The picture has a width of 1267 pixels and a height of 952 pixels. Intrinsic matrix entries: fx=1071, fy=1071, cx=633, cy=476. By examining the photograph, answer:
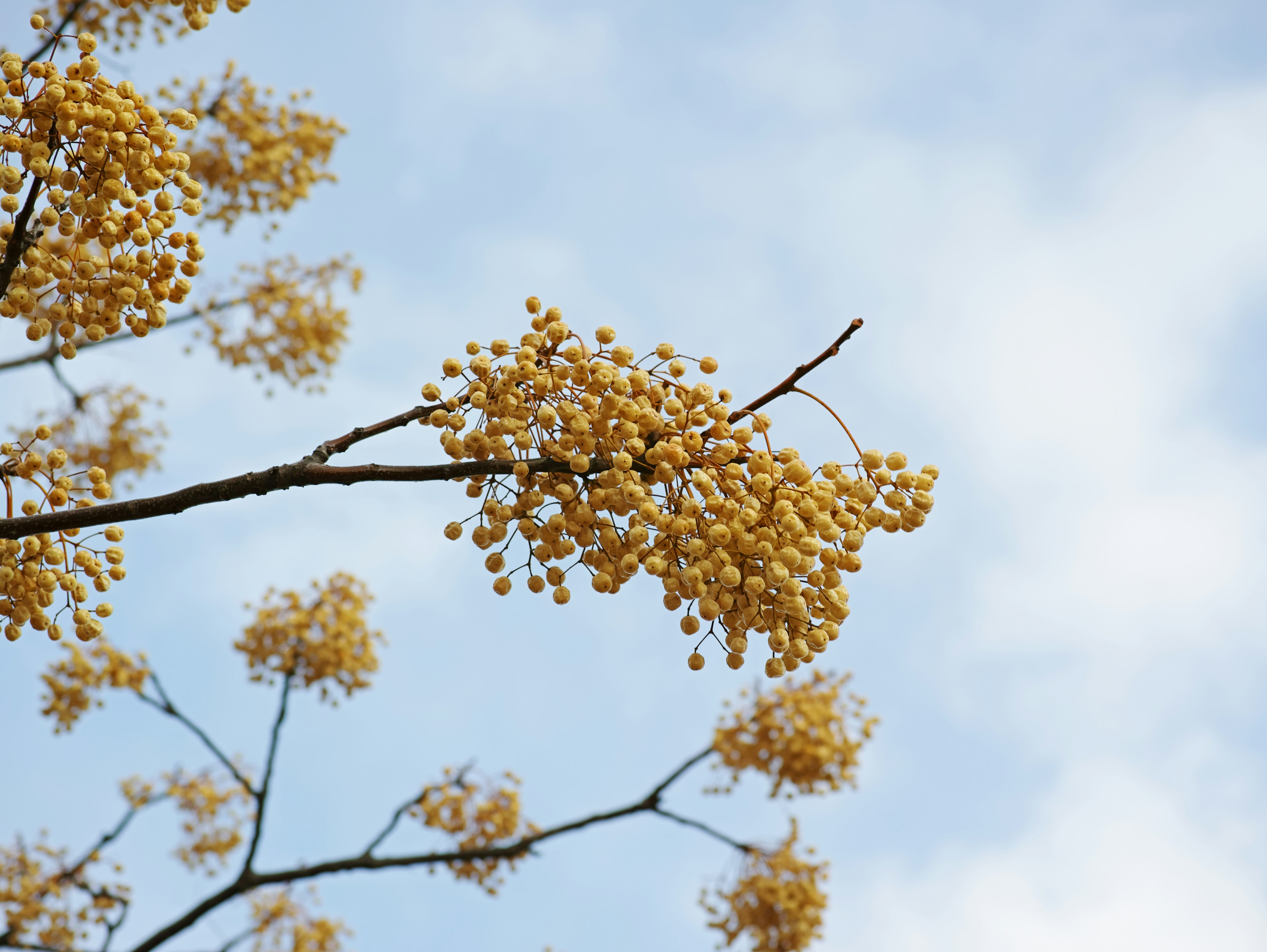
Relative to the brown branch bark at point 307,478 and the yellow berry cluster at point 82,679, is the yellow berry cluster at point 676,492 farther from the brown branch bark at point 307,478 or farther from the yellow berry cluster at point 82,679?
the yellow berry cluster at point 82,679

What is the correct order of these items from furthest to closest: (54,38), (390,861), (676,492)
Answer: (390,861), (54,38), (676,492)

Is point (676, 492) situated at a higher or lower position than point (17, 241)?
lower

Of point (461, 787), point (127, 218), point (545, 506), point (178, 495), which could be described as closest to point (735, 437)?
point (545, 506)

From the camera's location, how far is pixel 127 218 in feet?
9.43

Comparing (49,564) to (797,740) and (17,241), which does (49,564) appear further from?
(797,740)

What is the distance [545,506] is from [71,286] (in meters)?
1.49

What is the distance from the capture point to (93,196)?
2.80 m

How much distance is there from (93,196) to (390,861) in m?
4.72

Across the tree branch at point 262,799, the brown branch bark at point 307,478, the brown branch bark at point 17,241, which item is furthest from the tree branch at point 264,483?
the tree branch at point 262,799

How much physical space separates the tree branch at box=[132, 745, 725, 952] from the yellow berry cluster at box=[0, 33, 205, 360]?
4230 millimetres

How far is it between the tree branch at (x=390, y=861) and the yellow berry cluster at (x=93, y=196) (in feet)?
13.9

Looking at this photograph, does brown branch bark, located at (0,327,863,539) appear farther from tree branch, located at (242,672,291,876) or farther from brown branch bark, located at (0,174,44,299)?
tree branch, located at (242,672,291,876)

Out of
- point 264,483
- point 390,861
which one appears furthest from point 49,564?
point 390,861

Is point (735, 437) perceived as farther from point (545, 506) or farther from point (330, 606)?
point (330, 606)
